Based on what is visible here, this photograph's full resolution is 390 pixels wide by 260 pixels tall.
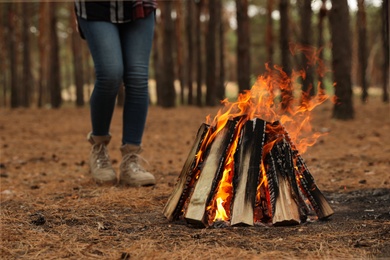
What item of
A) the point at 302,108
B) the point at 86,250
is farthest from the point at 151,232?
the point at 302,108

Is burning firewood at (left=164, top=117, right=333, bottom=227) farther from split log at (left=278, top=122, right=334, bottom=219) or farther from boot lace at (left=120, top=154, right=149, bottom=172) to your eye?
boot lace at (left=120, top=154, right=149, bottom=172)

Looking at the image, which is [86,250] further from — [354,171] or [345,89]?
[345,89]

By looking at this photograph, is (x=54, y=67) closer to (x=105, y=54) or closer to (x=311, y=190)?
(x=105, y=54)

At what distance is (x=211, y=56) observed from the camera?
15.0 meters

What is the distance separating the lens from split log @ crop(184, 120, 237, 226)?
8.50 ft

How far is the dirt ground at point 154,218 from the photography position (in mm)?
2180

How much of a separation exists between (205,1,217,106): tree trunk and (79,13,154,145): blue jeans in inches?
433

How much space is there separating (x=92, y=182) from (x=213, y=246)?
2096 millimetres

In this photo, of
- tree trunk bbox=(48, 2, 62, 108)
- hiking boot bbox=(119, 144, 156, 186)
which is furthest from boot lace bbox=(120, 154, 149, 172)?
tree trunk bbox=(48, 2, 62, 108)

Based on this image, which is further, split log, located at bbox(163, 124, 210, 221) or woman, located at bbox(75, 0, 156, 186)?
woman, located at bbox(75, 0, 156, 186)

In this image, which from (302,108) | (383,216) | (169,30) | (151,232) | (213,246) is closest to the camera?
(213,246)

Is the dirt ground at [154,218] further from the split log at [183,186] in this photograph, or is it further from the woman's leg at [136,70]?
the woman's leg at [136,70]

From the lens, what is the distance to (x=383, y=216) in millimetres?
2742

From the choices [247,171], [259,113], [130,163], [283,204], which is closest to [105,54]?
[130,163]
